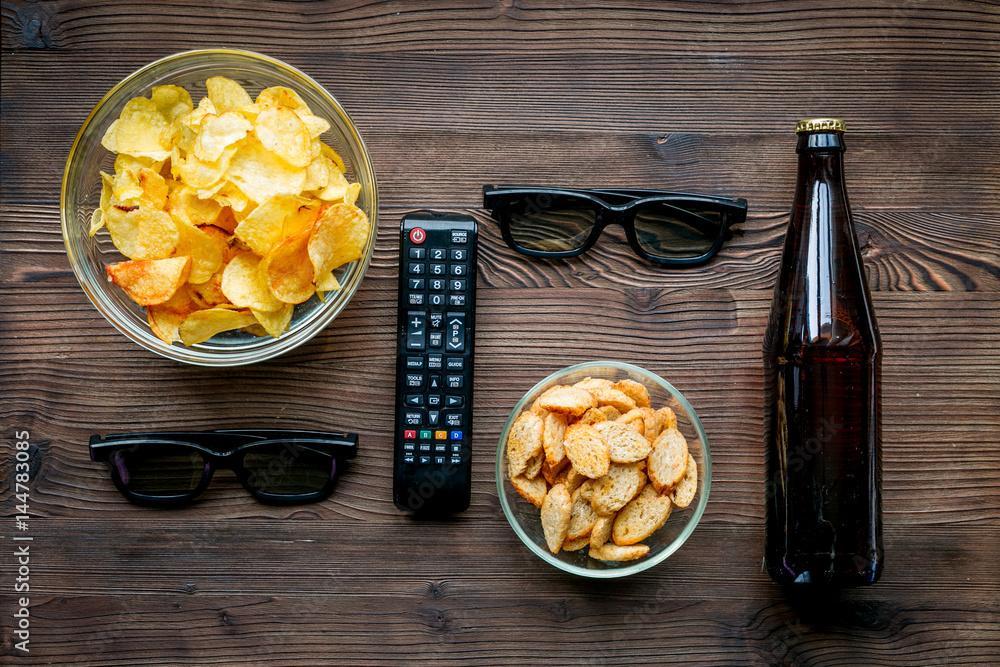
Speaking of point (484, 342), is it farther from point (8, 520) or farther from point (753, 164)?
point (8, 520)

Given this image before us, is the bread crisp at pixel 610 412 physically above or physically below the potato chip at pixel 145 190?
below

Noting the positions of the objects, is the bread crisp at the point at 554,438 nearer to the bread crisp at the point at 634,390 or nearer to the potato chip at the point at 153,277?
the bread crisp at the point at 634,390

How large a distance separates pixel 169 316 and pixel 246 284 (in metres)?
0.10

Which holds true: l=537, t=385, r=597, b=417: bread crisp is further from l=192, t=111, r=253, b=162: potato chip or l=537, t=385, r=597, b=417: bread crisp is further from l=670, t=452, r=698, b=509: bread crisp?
l=192, t=111, r=253, b=162: potato chip

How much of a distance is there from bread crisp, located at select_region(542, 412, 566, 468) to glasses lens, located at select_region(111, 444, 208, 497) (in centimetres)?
43

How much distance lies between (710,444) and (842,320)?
0.22m

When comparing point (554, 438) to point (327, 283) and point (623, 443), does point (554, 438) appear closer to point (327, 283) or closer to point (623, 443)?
point (623, 443)

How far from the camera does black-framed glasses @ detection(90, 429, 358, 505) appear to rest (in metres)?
0.79

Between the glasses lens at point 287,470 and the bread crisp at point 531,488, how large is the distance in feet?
0.76

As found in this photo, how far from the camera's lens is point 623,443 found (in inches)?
28.3

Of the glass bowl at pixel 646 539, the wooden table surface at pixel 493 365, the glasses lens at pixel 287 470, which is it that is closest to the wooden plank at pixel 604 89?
the wooden table surface at pixel 493 365

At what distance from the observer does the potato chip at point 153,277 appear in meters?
0.67

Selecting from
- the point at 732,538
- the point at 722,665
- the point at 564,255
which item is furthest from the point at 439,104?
the point at 722,665

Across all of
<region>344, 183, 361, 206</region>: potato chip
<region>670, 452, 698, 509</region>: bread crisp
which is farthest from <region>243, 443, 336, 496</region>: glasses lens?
<region>670, 452, 698, 509</region>: bread crisp
